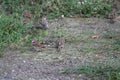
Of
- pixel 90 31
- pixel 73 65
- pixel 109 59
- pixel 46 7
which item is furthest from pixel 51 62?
pixel 46 7

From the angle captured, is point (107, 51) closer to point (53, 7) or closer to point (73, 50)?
point (73, 50)

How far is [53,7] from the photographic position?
6953mm

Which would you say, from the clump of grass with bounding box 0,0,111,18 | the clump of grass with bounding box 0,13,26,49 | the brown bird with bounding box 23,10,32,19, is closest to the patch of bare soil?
the clump of grass with bounding box 0,13,26,49

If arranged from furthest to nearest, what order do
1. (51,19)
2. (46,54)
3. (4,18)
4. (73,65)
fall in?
(51,19) < (4,18) < (46,54) < (73,65)

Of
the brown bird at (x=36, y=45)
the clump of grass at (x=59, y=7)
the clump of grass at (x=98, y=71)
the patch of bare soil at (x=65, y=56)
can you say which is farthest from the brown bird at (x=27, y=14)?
the clump of grass at (x=98, y=71)

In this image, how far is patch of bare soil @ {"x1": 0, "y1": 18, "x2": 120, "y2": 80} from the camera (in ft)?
14.6

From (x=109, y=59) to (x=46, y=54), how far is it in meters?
0.87

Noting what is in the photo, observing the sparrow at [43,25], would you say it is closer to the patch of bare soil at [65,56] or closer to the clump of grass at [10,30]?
the patch of bare soil at [65,56]

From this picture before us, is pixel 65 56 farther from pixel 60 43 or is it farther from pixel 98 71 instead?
pixel 98 71

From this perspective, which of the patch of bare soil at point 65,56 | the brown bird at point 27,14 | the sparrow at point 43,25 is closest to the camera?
the patch of bare soil at point 65,56

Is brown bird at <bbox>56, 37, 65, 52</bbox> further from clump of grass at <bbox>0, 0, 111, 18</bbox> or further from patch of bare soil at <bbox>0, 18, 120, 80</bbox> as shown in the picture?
clump of grass at <bbox>0, 0, 111, 18</bbox>

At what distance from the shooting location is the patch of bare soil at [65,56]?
4449 mm

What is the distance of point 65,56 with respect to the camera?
16.5 feet

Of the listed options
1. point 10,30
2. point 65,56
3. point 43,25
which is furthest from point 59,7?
point 65,56
